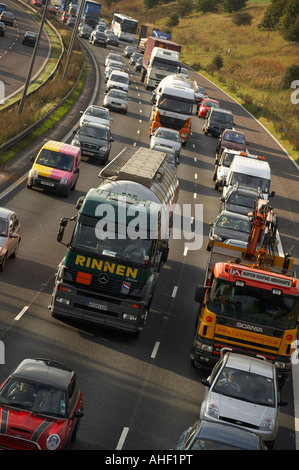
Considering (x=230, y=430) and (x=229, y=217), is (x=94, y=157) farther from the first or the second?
(x=230, y=430)

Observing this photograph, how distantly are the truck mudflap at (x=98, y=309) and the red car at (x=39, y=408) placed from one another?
18.9 feet

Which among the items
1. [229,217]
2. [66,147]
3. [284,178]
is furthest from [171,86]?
[229,217]

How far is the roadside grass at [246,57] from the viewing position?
8112cm

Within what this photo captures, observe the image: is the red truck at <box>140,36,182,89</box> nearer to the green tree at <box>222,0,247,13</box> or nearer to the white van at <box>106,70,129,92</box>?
the white van at <box>106,70,129,92</box>

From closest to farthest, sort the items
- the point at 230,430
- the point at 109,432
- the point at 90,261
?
1. the point at 230,430
2. the point at 109,432
3. the point at 90,261

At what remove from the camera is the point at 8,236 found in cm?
2422

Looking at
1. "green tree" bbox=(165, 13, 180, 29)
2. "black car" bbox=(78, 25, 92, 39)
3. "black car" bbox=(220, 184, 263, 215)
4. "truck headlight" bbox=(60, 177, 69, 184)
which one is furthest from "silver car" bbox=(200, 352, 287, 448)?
"green tree" bbox=(165, 13, 180, 29)

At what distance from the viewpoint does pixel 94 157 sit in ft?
141

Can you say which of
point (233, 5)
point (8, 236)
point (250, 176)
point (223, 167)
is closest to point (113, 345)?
point (8, 236)

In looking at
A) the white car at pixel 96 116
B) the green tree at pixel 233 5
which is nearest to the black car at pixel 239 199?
the white car at pixel 96 116

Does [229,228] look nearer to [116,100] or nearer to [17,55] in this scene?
[116,100]

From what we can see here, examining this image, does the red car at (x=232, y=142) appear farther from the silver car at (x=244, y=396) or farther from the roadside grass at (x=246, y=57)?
the silver car at (x=244, y=396)

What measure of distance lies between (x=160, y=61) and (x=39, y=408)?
194 feet

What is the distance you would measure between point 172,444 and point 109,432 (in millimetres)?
1210
